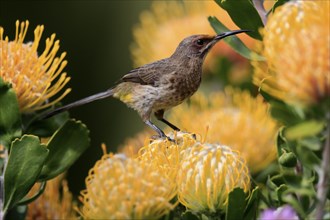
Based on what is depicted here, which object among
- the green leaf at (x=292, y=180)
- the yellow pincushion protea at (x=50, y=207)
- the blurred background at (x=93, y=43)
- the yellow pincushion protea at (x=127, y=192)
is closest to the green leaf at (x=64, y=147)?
the yellow pincushion protea at (x=50, y=207)

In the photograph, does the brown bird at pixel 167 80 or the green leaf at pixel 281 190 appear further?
the brown bird at pixel 167 80

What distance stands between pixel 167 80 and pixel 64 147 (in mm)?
1063

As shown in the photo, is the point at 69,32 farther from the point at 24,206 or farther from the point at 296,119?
the point at 296,119

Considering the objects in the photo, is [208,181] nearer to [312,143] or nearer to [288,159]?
[288,159]

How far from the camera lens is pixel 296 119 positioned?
161cm

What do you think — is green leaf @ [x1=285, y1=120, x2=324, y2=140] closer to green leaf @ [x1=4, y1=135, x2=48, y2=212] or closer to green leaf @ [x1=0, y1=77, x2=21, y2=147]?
green leaf @ [x1=4, y1=135, x2=48, y2=212]

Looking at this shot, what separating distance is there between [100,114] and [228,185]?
360 centimetres

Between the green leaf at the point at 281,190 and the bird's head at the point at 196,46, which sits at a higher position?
the bird's head at the point at 196,46

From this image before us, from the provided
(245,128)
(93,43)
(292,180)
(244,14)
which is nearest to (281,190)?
(292,180)

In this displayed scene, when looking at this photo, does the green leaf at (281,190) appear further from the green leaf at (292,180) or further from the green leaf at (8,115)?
the green leaf at (8,115)

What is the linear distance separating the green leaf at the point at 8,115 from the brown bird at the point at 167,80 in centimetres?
100

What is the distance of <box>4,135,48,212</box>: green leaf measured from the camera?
2.00 meters

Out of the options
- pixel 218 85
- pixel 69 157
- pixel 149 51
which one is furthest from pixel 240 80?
pixel 69 157

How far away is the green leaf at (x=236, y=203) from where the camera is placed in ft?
5.90
